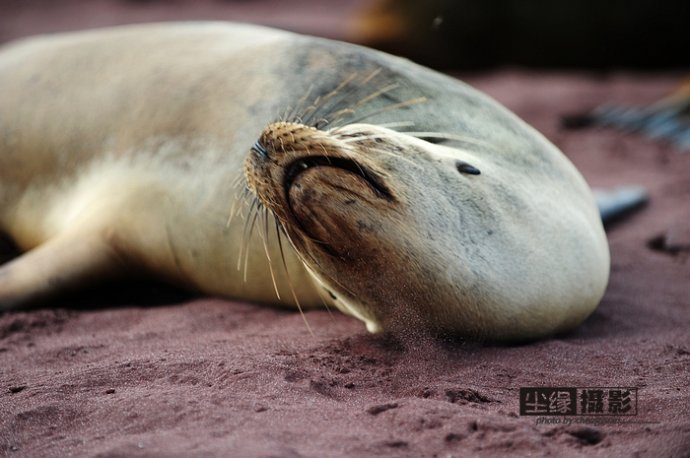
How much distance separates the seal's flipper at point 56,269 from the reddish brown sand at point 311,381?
0.10 m

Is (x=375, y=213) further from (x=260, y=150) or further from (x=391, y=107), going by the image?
(x=391, y=107)

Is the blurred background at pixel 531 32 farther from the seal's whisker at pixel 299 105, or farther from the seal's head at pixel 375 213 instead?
the seal's head at pixel 375 213

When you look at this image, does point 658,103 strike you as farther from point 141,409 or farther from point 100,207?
point 141,409

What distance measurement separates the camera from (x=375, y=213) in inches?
101

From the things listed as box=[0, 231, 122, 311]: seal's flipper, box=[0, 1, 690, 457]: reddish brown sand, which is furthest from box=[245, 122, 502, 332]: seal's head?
A: box=[0, 231, 122, 311]: seal's flipper

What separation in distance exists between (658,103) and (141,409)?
6183 millimetres

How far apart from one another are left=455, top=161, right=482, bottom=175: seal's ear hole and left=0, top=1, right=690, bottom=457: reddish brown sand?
0.51 m

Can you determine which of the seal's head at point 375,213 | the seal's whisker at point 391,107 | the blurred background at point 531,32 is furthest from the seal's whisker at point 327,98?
the blurred background at point 531,32

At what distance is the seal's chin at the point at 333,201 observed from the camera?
247cm

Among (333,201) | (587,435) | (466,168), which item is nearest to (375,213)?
(333,201)

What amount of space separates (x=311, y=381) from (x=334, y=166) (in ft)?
1.91

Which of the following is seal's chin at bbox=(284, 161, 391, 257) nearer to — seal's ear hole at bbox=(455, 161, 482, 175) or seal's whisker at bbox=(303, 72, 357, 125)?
seal's ear hole at bbox=(455, 161, 482, 175)

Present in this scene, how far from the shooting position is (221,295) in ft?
11.9

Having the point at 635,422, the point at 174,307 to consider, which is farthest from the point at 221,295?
the point at 635,422
